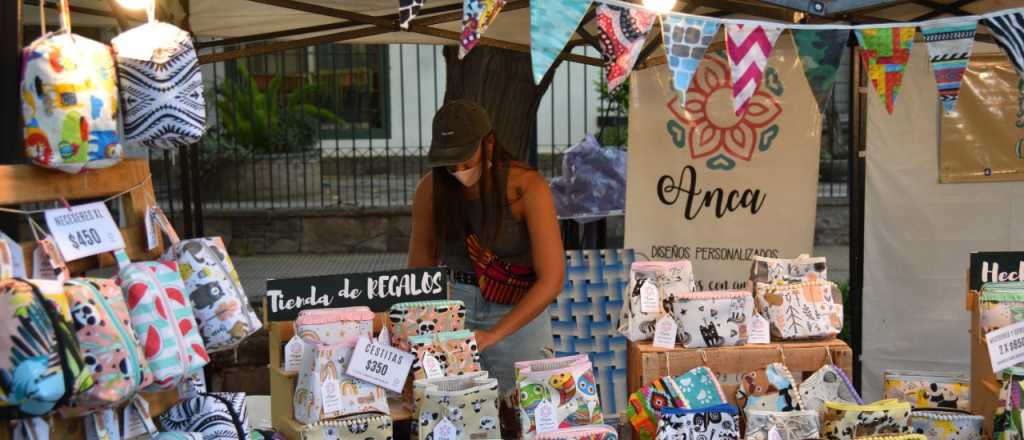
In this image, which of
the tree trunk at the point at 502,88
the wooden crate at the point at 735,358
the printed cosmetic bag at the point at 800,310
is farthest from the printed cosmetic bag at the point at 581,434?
the tree trunk at the point at 502,88

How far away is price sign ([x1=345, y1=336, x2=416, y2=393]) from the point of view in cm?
318

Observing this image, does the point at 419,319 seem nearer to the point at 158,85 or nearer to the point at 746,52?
the point at 158,85

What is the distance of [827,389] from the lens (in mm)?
3477

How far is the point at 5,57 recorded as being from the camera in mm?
2398

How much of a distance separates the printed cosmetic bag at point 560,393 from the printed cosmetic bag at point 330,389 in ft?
1.45

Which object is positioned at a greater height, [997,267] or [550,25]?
[550,25]

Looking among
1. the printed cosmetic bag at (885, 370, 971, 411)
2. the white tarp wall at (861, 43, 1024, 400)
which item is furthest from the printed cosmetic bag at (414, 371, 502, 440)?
the white tarp wall at (861, 43, 1024, 400)

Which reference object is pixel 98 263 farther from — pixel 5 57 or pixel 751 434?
pixel 751 434

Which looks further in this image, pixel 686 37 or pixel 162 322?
pixel 686 37

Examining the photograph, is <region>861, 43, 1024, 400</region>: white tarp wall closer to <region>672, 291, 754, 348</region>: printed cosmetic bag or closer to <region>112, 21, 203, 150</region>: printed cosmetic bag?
<region>672, 291, 754, 348</region>: printed cosmetic bag

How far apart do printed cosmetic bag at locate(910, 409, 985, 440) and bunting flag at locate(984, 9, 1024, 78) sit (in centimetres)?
118

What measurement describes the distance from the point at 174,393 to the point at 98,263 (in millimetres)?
450

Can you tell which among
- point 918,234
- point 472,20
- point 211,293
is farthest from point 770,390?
point 918,234

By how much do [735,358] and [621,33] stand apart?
3.85 feet
